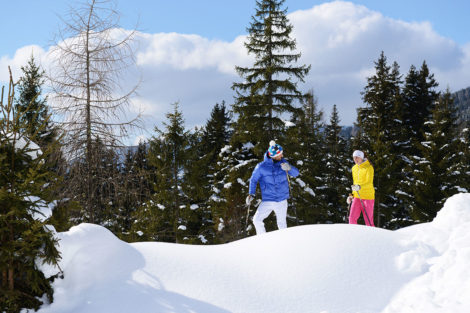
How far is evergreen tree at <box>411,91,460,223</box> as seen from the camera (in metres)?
19.5

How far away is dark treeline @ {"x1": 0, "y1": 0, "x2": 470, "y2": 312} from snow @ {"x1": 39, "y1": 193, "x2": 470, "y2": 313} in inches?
17.1

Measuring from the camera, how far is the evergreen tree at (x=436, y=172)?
1950 centimetres

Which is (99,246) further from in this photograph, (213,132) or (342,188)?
(213,132)

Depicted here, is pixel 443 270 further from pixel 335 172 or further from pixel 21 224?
pixel 335 172

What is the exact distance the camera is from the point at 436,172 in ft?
65.6

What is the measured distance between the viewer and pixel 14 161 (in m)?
3.87

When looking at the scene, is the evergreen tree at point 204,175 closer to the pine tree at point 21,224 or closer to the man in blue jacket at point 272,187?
the man in blue jacket at point 272,187

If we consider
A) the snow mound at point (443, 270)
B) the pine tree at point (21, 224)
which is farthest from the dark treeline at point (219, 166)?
the snow mound at point (443, 270)

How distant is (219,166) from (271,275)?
61.0 feet

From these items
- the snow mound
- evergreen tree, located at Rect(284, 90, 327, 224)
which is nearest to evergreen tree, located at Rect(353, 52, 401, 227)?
evergreen tree, located at Rect(284, 90, 327, 224)

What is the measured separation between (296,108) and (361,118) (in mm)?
11752

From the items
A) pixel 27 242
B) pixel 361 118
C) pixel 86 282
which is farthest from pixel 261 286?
pixel 361 118

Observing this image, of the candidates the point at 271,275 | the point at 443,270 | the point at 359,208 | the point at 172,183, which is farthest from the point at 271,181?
the point at 172,183

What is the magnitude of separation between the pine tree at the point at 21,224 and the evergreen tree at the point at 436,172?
65.1ft
